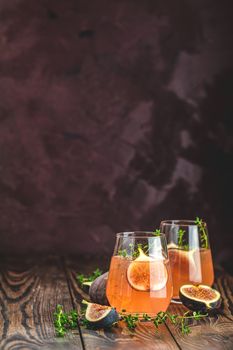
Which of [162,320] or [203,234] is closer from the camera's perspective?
[162,320]

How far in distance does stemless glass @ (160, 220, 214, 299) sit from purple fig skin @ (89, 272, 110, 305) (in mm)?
241

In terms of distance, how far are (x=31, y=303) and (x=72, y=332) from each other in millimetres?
458

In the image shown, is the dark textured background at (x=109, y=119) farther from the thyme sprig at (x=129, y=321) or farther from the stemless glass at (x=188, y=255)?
the thyme sprig at (x=129, y=321)

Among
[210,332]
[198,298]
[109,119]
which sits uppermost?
[109,119]

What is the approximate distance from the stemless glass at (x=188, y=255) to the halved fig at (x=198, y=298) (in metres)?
0.06

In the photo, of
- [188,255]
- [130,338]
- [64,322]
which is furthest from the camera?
[188,255]

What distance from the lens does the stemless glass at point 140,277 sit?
1916 millimetres

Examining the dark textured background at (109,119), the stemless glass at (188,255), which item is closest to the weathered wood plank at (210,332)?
the stemless glass at (188,255)

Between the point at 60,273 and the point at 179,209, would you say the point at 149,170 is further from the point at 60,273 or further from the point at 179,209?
the point at 60,273

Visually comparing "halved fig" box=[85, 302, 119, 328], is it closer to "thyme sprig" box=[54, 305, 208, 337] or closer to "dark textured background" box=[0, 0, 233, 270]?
"thyme sprig" box=[54, 305, 208, 337]

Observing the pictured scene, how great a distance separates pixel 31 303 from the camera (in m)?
2.29

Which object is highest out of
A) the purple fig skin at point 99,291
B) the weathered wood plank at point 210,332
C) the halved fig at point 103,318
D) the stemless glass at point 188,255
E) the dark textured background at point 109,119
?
the dark textured background at point 109,119

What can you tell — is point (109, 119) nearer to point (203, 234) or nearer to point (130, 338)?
point (203, 234)

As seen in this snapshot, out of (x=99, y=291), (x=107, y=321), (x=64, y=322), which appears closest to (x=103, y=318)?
(x=107, y=321)
